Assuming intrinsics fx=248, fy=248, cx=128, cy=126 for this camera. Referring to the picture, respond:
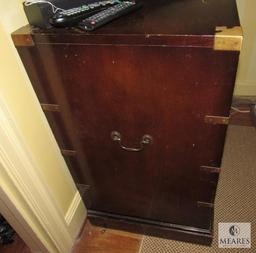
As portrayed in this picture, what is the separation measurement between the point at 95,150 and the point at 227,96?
18.7 inches

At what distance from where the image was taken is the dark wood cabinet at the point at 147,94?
0.58m

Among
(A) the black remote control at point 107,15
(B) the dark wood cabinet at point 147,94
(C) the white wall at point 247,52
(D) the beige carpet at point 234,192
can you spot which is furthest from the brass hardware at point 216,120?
(C) the white wall at point 247,52

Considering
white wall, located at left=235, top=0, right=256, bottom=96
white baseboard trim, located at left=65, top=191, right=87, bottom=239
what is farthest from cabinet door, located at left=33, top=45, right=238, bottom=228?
white wall, located at left=235, top=0, right=256, bottom=96

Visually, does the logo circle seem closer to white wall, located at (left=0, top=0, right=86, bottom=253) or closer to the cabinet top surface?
white wall, located at (left=0, top=0, right=86, bottom=253)

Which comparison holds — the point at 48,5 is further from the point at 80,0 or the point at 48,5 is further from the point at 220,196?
the point at 220,196

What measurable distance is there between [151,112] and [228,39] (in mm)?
272

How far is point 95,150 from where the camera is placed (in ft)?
2.88

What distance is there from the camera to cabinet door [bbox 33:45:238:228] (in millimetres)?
594

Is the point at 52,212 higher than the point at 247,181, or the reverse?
the point at 52,212

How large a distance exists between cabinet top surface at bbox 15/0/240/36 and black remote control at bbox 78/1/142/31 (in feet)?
0.04

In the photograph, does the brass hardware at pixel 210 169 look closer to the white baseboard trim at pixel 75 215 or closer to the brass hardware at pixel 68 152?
the brass hardware at pixel 68 152

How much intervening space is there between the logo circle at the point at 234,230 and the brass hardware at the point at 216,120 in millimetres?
752

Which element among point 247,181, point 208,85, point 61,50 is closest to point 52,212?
point 61,50

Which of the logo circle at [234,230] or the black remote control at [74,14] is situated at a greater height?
the black remote control at [74,14]
